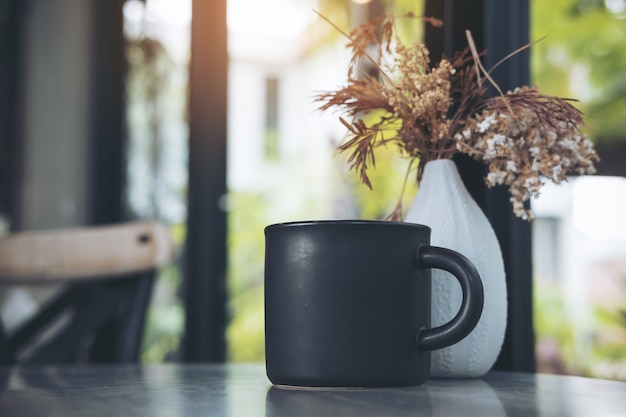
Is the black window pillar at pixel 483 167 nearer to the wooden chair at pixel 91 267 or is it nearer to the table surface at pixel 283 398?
the table surface at pixel 283 398

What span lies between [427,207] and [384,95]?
0.40ft

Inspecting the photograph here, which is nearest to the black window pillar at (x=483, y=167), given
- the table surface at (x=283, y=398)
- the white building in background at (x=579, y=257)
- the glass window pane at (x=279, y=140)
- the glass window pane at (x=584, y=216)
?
the table surface at (x=283, y=398)

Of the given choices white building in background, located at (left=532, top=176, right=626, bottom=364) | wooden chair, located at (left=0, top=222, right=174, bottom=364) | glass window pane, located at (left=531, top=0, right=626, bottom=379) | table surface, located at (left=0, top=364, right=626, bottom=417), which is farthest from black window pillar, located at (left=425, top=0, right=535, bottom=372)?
white building in background, located at (left=532, top=176, right=626, bottom=364)

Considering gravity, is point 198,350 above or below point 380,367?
below

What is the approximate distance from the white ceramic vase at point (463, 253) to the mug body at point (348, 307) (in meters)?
0.11

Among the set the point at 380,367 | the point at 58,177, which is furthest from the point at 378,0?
the point at 380,367

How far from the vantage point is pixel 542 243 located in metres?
4.33

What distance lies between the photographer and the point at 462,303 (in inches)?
23.0

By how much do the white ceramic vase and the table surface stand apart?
2 centimetres

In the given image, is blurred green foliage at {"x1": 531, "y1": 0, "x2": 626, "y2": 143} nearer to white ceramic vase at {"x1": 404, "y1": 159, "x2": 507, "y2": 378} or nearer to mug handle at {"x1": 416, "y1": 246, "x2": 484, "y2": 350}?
Answer: white ceramic vase at {"x1": 404, "y1": 159, "x2": 507, "y2": 378}

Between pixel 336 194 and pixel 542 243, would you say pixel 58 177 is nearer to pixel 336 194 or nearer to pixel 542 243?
pixel 336 194

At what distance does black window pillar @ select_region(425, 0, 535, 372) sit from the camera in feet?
3.32

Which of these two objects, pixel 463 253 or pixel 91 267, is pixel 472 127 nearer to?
pixel 463 253

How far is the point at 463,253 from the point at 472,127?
116 mm
